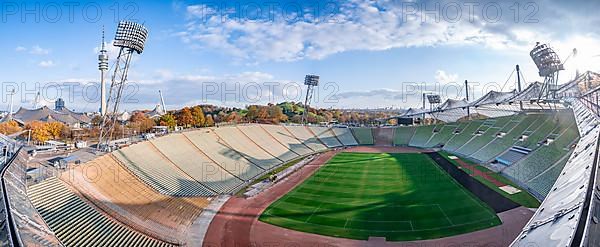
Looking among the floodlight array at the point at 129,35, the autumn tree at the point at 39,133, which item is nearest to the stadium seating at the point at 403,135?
the floodlight array at the point at 129,35

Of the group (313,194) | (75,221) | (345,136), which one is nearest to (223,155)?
(313,194)

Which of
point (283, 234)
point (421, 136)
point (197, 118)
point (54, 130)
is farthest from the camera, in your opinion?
point (197, 118)

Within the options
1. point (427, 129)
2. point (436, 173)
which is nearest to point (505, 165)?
point (436, 173)

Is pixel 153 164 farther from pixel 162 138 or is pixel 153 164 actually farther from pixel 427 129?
pixel 427 129

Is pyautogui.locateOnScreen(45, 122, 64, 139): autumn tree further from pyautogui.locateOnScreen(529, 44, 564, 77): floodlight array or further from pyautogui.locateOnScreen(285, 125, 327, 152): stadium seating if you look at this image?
pyautogui.locateOnScreen(529, 44, 564, 77): floodlight array

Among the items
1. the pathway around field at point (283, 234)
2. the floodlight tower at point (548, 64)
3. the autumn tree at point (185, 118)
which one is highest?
the floodlight tower at point (548, 64)

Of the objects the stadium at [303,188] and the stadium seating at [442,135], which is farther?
the stadium seating at [442,135]

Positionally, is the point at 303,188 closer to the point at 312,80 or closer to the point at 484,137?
the point at 484,137

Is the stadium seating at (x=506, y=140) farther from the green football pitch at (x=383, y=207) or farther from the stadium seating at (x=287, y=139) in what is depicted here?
the stadium seating at (x=287, y=139)
